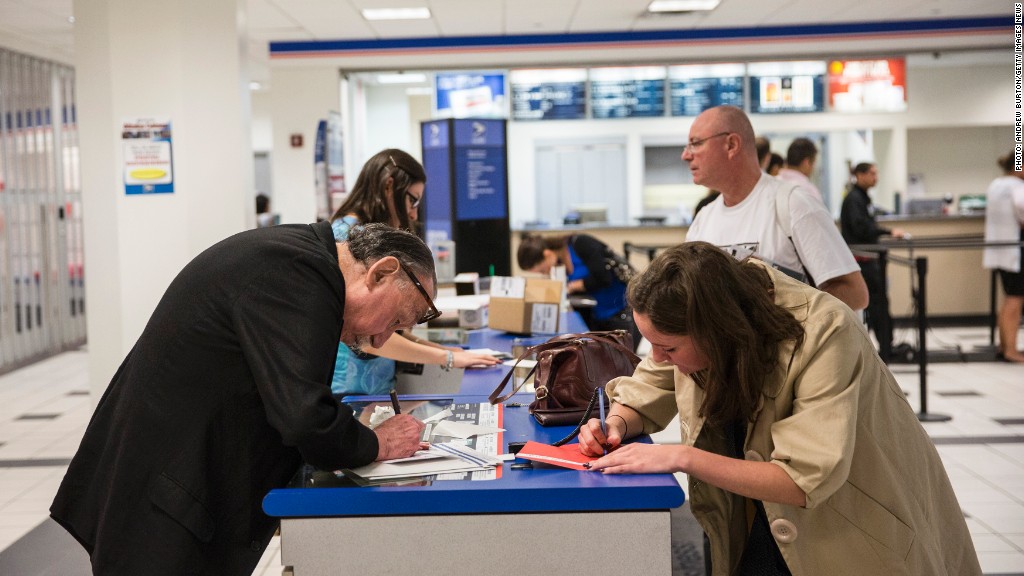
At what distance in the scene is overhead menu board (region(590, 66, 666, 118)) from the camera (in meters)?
10.7

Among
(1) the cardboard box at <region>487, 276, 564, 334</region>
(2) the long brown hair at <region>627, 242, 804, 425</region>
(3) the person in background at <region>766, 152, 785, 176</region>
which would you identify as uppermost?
(3) the person in background at <region>766, 152, 785, 176</region>

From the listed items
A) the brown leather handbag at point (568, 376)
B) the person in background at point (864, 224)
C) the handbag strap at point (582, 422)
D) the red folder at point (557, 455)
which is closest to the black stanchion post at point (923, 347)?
the person in background at point (864, 224)

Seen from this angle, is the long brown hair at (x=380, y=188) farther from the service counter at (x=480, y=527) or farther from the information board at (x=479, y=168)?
the information board at (x=479, y=168)

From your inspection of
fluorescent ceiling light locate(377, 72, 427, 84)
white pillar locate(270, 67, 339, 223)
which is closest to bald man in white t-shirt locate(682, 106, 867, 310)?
white pillar locate(270, 67, 339, 223)

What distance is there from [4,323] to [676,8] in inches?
276

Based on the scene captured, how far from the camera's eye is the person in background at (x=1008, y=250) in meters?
7.55

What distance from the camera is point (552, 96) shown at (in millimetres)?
Result: 10766

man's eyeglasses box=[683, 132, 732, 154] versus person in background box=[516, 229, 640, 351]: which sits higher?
man's eyeglasses box=[683, 132, 732, 154]

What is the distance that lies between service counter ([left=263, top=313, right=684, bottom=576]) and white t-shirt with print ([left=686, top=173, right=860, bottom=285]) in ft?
5.58

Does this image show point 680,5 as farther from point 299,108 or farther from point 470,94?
point 299,108

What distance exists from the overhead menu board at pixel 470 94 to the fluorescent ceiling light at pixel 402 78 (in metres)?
0.98

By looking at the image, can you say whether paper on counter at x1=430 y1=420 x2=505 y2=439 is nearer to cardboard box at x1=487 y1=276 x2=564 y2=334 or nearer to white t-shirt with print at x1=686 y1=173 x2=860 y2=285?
white t-shirt with print at x1=686 y1=173 x2=860 y2=285

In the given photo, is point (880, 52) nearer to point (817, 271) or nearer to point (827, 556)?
point (817, 271)

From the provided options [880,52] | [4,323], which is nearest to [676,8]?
[880,52]
